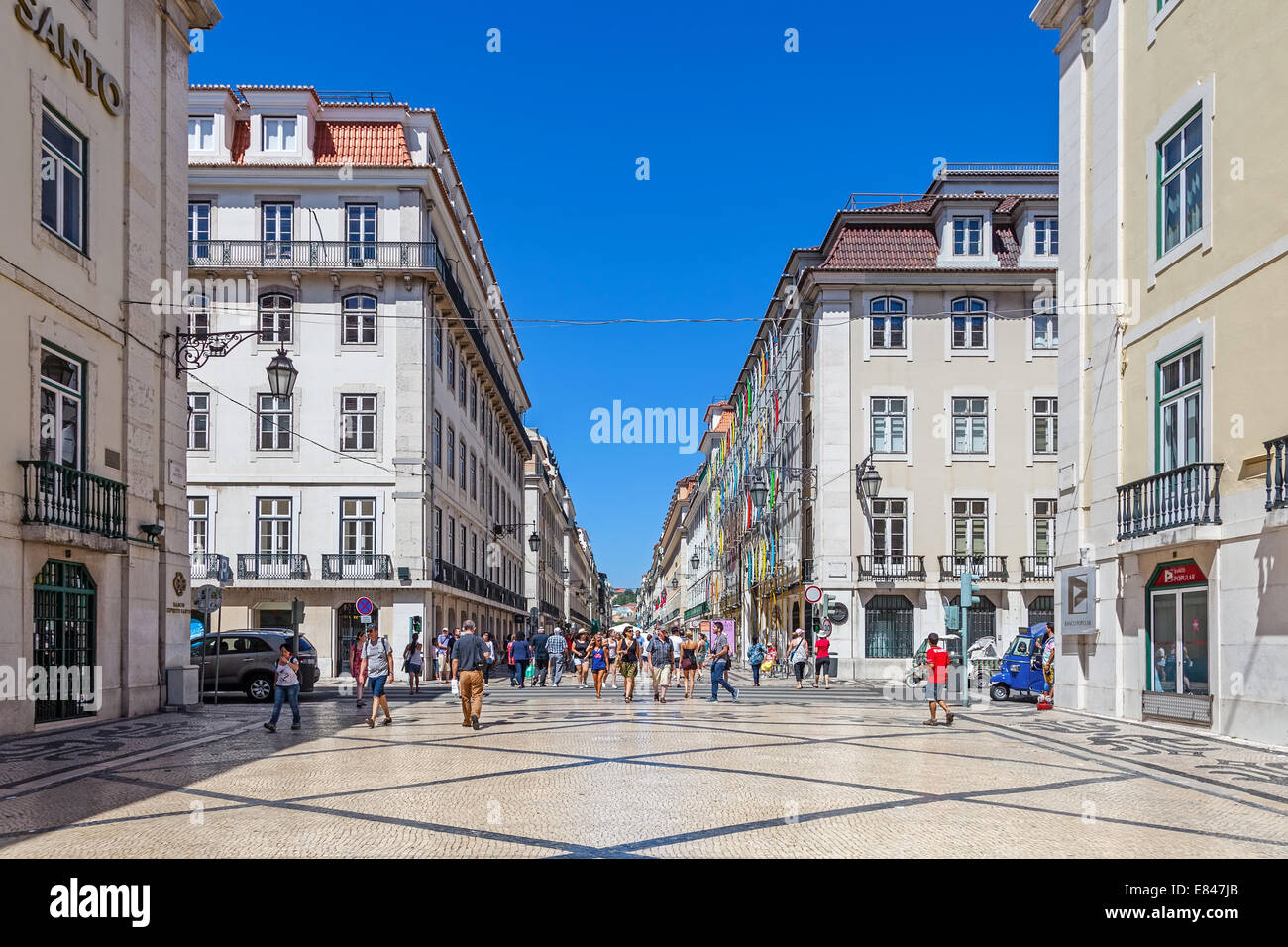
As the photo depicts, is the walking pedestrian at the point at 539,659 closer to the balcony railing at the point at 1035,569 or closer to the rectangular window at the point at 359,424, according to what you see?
the rectangular window at the point at 359,424

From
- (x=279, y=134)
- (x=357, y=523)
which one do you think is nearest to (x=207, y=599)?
(x=357, y=523)

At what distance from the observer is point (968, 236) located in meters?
41.2

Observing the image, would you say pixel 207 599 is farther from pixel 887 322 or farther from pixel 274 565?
pixel 887 322

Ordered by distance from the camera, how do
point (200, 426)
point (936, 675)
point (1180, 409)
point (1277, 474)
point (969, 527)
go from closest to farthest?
1. point (1277, 474)
2. point (1180, 409)
3. point (936, 675)
4. point (200, 426)
5. point (969, 527)

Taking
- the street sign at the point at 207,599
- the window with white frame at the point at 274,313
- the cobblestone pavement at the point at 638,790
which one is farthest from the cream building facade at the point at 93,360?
the window with white frame at the point at 274,313

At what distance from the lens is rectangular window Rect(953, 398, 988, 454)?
41031mm

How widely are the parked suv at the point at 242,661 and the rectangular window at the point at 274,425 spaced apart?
13.7 m

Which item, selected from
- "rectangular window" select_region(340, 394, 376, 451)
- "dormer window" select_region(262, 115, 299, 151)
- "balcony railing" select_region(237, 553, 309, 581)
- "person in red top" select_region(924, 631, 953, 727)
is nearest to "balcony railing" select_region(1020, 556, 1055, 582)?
"rectangular window" select_region(340, 394, 376, 451)

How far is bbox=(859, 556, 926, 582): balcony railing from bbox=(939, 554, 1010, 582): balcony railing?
0.79 meters

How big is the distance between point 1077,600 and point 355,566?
23.6 metres

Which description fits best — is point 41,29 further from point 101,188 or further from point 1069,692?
point 1069,692

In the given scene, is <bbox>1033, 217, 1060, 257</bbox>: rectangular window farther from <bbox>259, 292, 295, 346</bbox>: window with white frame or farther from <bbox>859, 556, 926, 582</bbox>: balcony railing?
<bbox>259, 292, 295, 346</bbox>: window with white frame

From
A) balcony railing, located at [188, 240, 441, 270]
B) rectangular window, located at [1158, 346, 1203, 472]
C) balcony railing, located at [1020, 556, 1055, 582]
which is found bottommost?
balcony railing, located at [1020, 556, 1055, 582]
